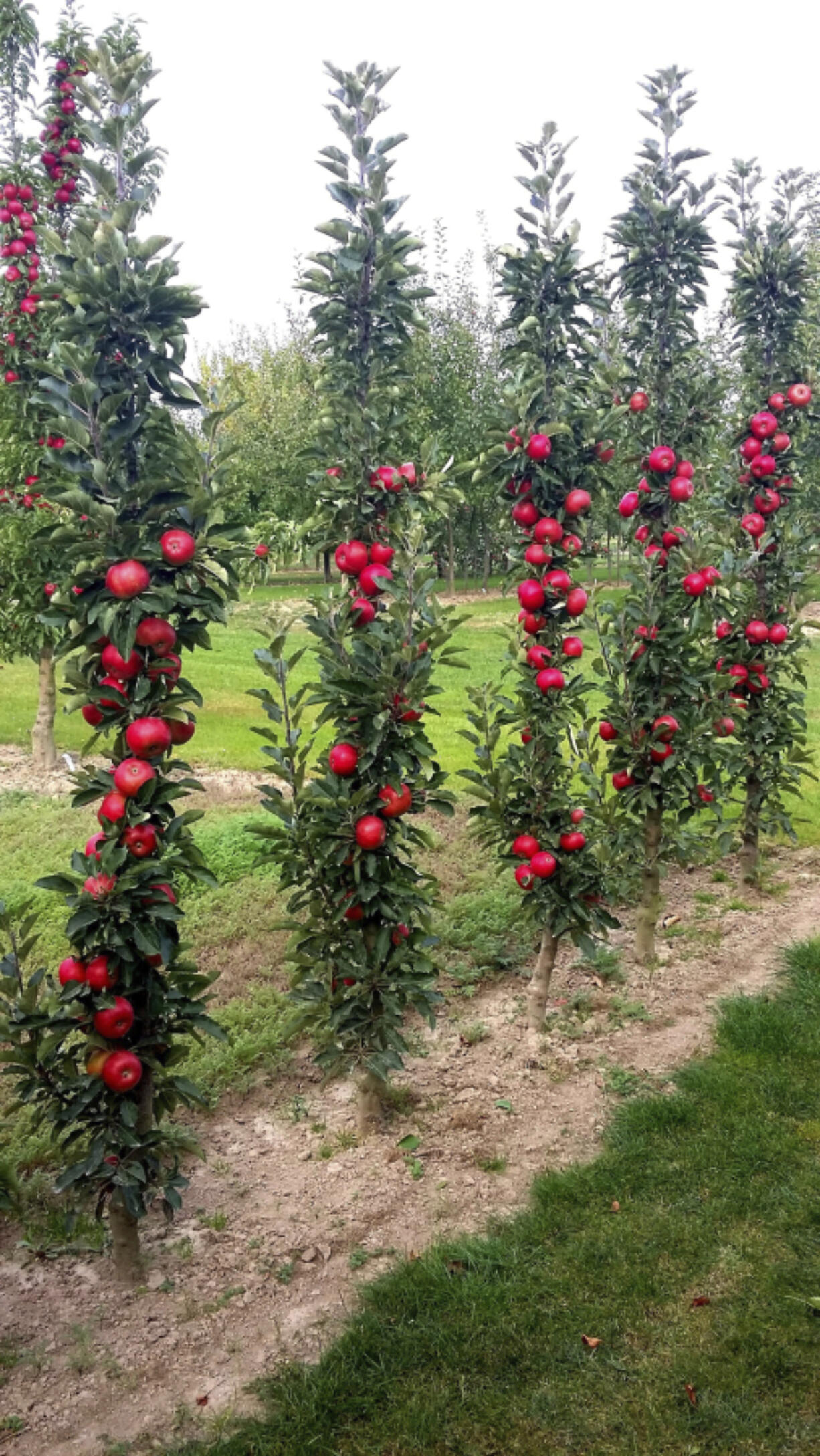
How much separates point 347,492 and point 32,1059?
256 centimetres

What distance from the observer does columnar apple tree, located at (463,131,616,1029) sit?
15.5 feet

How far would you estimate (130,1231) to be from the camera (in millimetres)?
3537

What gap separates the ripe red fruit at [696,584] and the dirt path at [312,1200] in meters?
2.38

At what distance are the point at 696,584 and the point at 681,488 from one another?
1.87 feet

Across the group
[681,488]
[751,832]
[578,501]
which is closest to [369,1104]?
[578,501]

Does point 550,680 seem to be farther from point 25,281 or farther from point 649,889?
point 25,281

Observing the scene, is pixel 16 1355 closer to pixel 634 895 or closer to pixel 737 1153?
pixel 737 1153

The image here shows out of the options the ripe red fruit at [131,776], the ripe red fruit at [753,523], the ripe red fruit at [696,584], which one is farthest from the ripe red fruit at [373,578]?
the ripe red fruit at [753,523]

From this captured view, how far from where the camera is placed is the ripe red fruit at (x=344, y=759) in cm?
401

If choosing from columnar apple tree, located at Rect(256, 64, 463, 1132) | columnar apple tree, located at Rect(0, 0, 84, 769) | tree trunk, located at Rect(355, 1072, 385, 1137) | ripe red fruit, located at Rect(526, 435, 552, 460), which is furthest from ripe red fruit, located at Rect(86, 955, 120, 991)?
columnar apple tree, located at Rect(0, 0, 84, 769)

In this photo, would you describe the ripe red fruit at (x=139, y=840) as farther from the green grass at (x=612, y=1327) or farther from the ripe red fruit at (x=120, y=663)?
the green grass at (x=612, y=1327)

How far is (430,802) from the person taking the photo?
14.1 feet

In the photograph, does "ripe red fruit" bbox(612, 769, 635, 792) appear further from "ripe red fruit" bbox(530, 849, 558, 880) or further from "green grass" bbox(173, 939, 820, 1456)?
"green grass" bbox(173, 939, 820, 1456)

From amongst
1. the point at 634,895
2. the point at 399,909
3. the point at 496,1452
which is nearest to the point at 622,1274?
the point at 496,1452
